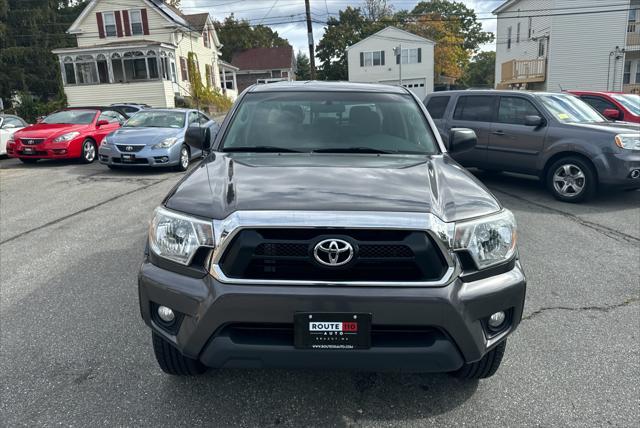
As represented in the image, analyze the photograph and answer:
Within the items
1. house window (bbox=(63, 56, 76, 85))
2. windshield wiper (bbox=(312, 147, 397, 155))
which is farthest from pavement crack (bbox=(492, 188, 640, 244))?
house window (bbox=(63, 56, 76, 85))

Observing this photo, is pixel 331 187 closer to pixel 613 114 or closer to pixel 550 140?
pixel 550 140

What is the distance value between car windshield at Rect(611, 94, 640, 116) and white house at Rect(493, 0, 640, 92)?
19.2m

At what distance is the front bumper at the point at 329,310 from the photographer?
7.14 ft

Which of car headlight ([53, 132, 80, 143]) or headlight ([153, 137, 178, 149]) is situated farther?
car headlight ([53, 132, 80, 143])

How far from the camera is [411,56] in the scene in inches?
1812

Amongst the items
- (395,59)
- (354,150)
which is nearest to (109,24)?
(395,59)

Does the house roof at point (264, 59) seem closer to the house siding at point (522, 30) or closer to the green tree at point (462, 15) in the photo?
the green tree at point (462, 15)

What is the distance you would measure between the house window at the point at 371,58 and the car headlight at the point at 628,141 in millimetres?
41646

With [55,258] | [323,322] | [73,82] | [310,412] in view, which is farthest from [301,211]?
[73,82]

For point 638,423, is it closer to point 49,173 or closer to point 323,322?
point 323,322

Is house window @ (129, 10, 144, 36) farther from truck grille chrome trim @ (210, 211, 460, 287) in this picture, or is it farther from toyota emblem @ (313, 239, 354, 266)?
toyota emblem @ (313, 239, 354, 266)

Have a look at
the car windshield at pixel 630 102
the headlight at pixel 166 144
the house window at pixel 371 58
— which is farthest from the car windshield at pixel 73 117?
the house window at pixel 371 58

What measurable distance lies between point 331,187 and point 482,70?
267ft

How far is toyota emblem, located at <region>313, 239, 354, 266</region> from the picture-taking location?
2.20 metres
